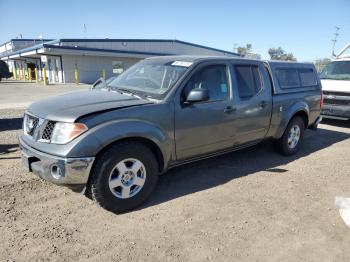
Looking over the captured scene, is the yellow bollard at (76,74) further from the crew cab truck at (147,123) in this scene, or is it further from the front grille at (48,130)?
the front grille at (48,130)

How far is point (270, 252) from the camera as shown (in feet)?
10.5

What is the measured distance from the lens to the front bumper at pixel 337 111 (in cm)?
910

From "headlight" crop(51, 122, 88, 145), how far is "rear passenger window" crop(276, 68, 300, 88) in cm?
384

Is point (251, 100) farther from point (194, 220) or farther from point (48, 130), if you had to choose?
point (48, 130)

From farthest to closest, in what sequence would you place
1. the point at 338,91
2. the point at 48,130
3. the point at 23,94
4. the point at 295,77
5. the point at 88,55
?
the point at 88,55, the point at 23,94, the point at 338,91, the point at 295,77, the point at 48,130

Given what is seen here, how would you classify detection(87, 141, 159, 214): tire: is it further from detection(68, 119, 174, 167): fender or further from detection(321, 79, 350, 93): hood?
detection(321, 79, 350, 93): hood

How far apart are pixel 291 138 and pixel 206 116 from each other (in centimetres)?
265

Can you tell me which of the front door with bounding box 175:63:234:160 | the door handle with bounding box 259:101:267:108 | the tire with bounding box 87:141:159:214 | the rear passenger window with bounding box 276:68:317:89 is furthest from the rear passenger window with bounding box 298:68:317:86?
the tire with bounding box 87:141:159:214

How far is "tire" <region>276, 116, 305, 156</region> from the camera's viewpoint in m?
6.11

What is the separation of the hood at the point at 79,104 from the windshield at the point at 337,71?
8.08 metres

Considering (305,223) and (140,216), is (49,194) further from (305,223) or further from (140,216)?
(305,223)

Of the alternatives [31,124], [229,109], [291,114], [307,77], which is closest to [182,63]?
[229,109]

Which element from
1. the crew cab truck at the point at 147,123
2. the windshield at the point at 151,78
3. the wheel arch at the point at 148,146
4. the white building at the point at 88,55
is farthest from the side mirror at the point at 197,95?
the white building at the point at 88,55

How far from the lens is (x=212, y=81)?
4.62 metres
